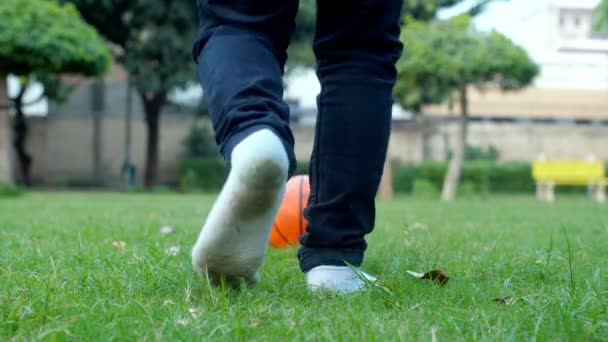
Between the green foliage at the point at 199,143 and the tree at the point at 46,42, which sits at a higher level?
the tree at the point at 46,42

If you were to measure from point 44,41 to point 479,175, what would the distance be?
34.7 feet

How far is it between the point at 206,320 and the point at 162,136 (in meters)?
16.5

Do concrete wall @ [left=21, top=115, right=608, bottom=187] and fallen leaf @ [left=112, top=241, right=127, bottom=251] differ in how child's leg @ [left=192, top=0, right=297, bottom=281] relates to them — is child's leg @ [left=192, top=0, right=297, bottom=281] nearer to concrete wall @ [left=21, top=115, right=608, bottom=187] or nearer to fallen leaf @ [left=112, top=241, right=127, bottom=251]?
fallen leaf @ [left=112, top=241, right=127, bottom=251]

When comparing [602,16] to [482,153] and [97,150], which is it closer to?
[482,153]

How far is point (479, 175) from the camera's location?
52.9ft

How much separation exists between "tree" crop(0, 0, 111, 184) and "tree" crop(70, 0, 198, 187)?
3422 millimetres

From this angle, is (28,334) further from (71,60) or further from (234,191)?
(71,60)

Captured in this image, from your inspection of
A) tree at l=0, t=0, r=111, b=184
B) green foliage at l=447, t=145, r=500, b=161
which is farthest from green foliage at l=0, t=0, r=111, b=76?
green foliage at l=447, t=145, r=500, b=161


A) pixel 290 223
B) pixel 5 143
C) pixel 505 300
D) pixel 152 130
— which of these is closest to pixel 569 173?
pixel 152 130

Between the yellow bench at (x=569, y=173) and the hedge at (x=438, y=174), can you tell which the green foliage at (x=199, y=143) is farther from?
the yellow bench at (x=569, y=173)

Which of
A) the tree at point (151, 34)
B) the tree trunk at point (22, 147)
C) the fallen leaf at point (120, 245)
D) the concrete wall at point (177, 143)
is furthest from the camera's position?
the concrete wall at point (177, 143)

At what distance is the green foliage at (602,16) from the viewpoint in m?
7.74

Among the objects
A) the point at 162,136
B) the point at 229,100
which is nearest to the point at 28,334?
the point at 229,100

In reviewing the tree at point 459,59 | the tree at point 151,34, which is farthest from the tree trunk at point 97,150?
the tree at point 459,59
